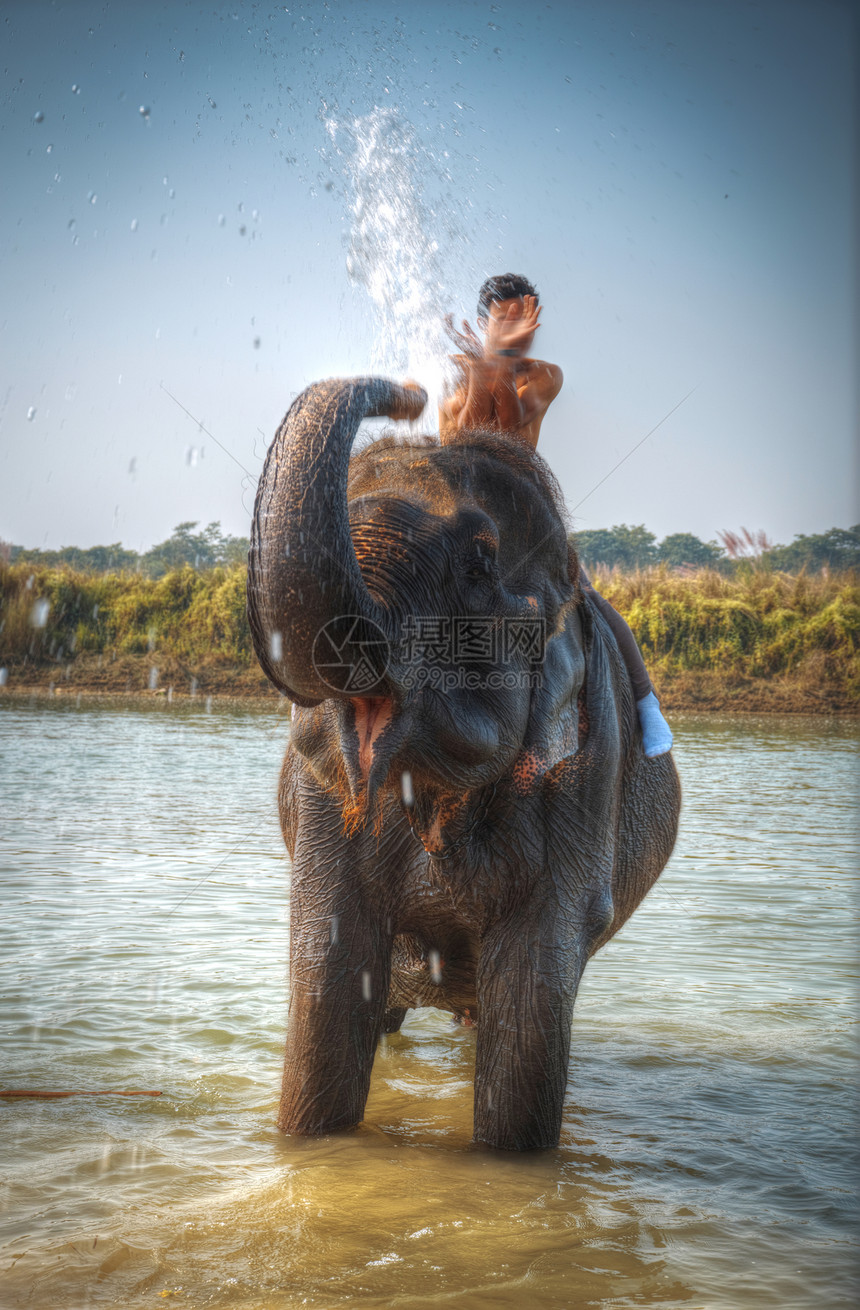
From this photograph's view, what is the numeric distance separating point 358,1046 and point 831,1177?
145 centimetres

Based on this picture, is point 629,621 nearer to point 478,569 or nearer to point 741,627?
point 741,627

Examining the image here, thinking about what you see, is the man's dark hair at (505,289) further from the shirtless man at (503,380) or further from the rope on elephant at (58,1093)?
the rope on elephant at (58,1093)

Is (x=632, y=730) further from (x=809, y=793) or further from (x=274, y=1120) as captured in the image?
(x=809, y=793)

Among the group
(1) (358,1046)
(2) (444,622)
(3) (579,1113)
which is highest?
(2) (444,622)

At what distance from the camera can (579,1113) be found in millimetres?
3771

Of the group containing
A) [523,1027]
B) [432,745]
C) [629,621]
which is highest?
[629,621]

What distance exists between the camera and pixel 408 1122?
11.8 ft

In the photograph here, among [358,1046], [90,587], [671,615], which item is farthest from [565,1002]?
[90,587]

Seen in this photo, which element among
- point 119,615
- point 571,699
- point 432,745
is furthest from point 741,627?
point 432,745

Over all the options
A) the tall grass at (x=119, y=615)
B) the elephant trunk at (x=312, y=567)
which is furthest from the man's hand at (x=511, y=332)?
the tall grass at (x=119, y=615)

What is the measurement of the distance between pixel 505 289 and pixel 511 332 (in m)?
0.62

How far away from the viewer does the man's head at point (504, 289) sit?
11.9 ft

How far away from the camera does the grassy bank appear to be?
20.3 metres

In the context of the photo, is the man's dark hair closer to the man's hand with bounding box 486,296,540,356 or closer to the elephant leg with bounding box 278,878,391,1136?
the man's hand with bounding box 486,296,540,356
